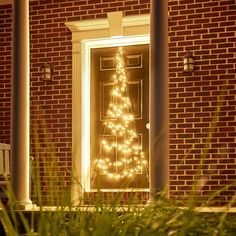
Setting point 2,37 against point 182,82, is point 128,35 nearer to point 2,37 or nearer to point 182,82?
point 182,82

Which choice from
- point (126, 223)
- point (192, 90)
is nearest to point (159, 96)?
point (192, 90)

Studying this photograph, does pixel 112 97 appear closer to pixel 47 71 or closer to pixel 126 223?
pixel 47 71

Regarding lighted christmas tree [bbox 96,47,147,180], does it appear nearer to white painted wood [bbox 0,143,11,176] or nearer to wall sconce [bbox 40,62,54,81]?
wall sconce [bbox 40,62,54,81]

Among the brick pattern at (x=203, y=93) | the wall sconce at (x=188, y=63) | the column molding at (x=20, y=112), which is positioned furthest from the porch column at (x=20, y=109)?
the wall sconce at (x=188, y=63)

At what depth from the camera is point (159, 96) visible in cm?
579

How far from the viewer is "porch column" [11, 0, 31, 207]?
6.26 meters

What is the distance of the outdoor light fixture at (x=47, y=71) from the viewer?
26.3 feet

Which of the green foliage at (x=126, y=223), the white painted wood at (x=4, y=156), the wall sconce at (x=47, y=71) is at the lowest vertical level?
the white painted wood at (x=4, y=156)

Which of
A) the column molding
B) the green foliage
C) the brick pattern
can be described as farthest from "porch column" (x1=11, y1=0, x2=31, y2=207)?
the green foliage

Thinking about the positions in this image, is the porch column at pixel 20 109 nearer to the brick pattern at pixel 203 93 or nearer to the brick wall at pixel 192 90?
the brick wall at pixel 192 90

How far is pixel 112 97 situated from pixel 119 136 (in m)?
0.62

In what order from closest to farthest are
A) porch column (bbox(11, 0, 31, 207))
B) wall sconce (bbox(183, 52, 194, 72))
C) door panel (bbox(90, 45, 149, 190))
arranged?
porch column (bbox(11, 0, 31, 207)), wall sconce (bbox(183, 52, 194, 72)), door panel (bbox(90, 45, 149, 190))

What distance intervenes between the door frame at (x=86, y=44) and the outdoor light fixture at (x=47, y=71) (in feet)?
1.18

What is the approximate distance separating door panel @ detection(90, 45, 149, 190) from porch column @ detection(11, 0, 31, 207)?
5.33ft
